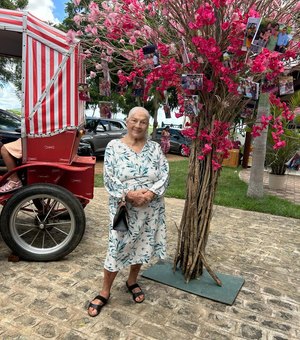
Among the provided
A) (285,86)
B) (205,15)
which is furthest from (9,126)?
(285,86)

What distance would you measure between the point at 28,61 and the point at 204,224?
2376 millimetres

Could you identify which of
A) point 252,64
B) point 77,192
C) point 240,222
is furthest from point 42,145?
point 240,222

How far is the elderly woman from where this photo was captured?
9.01ft

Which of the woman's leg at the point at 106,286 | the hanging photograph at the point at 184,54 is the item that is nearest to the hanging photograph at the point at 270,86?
the hanging photograph at the point at 184,54

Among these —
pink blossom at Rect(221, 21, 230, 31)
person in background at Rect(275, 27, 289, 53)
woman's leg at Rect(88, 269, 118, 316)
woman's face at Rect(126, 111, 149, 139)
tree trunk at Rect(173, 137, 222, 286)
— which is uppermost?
pink blossom at Rect(221, 21, 230, 31)

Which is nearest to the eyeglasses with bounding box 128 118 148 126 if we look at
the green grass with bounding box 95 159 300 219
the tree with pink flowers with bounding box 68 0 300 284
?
the tree with pink flowers with bounding box 68 0 300 284

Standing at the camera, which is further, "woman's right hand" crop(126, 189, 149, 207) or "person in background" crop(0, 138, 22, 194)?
"person in background" crop(0, 138, 22, 194)

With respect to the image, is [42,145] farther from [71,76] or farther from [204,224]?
[204,224]

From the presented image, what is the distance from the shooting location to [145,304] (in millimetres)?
2994

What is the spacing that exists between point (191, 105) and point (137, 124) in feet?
1.62

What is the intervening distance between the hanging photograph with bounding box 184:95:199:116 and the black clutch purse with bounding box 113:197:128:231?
957 mm

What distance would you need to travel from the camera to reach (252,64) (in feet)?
8.16

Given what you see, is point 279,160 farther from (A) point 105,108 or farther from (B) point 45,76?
(B) point 45,76

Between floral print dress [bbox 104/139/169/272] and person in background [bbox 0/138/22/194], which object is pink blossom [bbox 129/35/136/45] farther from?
person in background [bbox 0/138/22/194]
